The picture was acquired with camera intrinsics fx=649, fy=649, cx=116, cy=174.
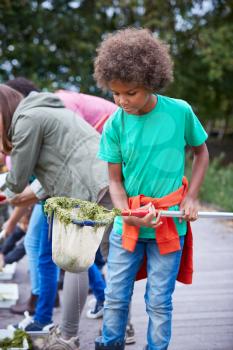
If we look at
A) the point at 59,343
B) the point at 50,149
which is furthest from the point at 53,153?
the point at 59,343

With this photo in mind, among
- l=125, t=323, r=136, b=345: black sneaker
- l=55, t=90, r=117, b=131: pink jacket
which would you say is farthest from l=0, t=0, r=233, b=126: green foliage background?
l=125, t=323, r=136, b=345: black sneaker

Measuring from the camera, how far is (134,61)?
2830 mm

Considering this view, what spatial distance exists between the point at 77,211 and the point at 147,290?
1.80 feet

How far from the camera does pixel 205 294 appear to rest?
3.69 m

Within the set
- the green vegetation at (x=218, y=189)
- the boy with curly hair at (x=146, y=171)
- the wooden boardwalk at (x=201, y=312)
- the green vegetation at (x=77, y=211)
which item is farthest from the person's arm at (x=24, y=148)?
the green vegetation at (x=218, y=189)

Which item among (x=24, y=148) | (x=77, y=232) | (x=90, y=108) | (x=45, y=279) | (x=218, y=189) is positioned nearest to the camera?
(x=77, y=232)

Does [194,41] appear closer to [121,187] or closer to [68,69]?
[68,69]

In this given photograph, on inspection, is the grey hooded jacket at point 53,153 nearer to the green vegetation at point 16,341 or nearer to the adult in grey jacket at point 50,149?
the adult in grey jacket at point 50,149

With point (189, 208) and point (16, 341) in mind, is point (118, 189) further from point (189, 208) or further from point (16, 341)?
point (16, 341)

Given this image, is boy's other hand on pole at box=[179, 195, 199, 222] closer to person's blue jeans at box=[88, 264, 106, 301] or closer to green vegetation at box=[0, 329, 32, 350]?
green vegetation at box=[0, 329, 32, 350]

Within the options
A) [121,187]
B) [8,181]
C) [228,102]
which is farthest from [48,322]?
[228,102]

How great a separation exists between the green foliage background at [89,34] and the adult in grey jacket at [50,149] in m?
8.79

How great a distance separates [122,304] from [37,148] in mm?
917

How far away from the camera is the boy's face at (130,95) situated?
2826 mm
